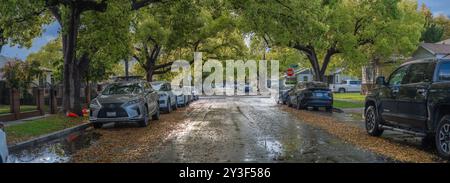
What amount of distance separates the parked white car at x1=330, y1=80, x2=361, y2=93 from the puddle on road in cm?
5261

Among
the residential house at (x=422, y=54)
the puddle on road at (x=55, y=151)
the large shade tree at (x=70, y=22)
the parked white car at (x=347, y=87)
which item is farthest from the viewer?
the parked white car at (x=347, y=87)

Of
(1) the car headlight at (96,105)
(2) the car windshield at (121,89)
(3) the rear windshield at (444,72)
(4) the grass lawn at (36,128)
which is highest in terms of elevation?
(3) the rear windshield at (444,72)

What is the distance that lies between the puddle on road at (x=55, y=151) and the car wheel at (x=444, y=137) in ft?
23.7

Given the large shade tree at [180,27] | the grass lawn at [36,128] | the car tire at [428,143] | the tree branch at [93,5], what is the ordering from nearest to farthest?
the car tire at [428,143] → the grass lawn at [36,128] → the tree branch at [93,5] → the large shade tree at [180,27]

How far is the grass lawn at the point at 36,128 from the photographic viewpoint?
12875 mm

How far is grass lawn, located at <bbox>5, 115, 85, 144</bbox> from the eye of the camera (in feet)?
42.2

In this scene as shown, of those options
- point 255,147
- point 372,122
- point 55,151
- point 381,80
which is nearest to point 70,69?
point 55,151

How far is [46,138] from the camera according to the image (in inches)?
512

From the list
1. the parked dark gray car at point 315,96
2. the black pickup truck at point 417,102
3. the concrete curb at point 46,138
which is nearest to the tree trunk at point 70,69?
the concrete curb at point 46,138

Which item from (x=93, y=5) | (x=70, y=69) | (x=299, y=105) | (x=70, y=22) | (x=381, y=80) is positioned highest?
(x=93, y=5)

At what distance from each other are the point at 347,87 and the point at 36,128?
54.0 meters

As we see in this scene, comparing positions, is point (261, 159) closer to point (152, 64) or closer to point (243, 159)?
point (243, 159)

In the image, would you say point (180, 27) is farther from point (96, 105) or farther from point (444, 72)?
point (444, 72)

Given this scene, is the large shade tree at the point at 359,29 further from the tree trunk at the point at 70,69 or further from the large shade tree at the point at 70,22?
the tree trunk at the point at 70,69
